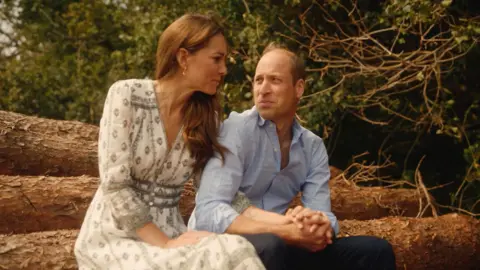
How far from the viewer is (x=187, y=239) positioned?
2.92m

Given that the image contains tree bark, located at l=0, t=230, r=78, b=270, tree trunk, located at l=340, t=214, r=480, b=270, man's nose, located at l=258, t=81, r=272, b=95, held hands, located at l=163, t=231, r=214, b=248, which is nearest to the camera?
held hands, located at l=163, t=231, r=214, b=248

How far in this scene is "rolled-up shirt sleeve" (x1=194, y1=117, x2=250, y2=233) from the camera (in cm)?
315

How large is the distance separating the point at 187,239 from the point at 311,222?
55cm

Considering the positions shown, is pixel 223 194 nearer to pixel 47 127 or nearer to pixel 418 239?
pixel 418 239

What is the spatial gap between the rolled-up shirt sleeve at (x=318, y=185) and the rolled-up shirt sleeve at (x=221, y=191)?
37 centimetres

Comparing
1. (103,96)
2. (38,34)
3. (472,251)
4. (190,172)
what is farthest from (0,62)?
(190,172)

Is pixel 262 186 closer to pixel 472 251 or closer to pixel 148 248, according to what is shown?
pixel 148 248

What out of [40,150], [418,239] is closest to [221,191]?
[418,239]

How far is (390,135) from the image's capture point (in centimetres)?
759

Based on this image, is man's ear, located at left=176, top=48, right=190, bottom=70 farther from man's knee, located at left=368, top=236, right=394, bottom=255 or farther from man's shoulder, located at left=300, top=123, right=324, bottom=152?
man's knee, located at left=368, top=236, right=394, bottom=255

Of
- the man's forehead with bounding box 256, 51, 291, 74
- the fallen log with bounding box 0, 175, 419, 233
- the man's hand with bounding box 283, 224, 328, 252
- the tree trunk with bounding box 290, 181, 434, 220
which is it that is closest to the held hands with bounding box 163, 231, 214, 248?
the man's hand with bounding box 283, 224, 328, 252

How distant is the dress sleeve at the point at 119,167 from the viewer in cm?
297

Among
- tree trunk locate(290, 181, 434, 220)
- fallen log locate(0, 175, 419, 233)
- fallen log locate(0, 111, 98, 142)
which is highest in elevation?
fallen log locate(0, 111, 98, 142)

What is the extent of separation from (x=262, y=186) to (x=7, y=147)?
8.22ft
